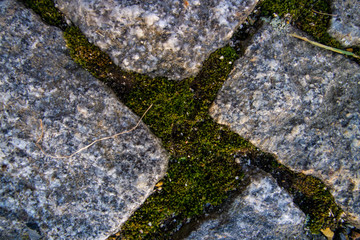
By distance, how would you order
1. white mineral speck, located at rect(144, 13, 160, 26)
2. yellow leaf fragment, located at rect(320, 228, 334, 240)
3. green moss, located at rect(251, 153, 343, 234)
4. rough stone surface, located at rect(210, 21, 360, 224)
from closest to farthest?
white mineral speck, located at rect(144, 13, 160, 26) → rough stone surface, located at rect(210, 21, 360, 224) → green moss, located at rect(251, 153, 343, 234) → yellow leaf fragment, located at rect(320, 228, 334, 240)

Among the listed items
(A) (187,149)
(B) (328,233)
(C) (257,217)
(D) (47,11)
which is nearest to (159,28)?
(D) (47,11)

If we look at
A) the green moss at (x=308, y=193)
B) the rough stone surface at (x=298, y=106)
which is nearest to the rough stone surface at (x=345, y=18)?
the rough stone surface at (x=298, y=106)

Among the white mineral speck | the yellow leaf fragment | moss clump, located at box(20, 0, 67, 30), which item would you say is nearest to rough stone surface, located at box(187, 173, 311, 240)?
the yellow leaf fragment

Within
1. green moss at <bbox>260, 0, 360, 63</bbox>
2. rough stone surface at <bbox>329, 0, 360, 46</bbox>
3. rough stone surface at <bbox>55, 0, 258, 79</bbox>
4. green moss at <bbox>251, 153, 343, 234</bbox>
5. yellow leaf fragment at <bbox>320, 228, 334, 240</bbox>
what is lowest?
yellow leaf fragment at <bbox>320, 228, 334, 240</bbox>

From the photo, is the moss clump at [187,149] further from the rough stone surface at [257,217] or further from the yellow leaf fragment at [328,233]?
the yellow leaf fragment at [328,233]

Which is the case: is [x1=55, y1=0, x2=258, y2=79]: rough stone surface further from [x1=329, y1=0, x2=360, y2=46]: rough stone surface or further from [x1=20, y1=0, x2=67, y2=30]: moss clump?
[x1=329, y1=0, x2=360, y2=46]: rough stone surface

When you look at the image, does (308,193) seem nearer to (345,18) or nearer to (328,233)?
(328,233)

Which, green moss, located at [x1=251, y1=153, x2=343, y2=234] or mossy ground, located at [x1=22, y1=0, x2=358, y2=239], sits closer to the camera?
mossy ground, located at [x1=22, y1=0, x2=358, y2=239]
